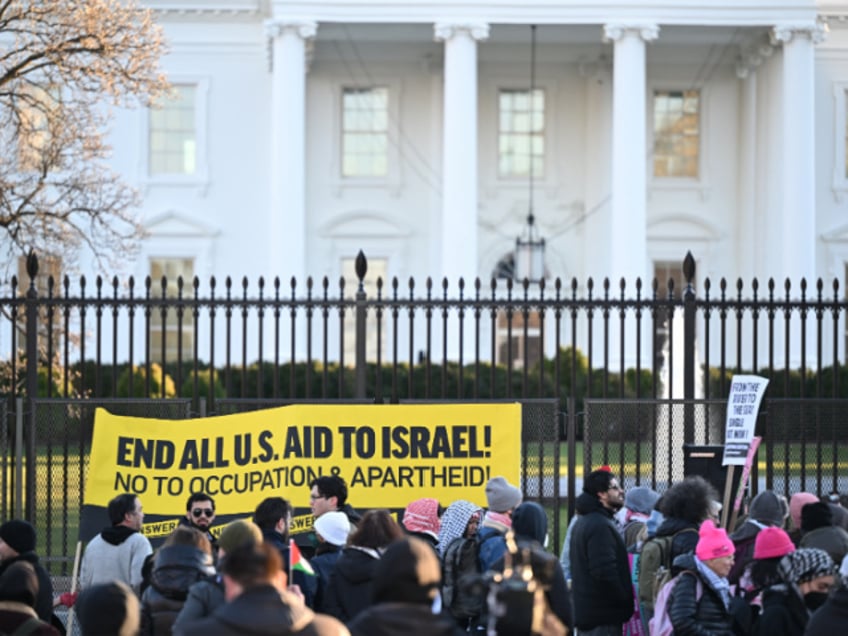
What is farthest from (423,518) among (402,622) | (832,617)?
(402,622)

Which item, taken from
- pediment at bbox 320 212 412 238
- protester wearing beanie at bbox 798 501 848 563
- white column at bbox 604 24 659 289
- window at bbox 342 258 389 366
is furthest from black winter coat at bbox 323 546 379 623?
pediment at bbox 320 212 412 238

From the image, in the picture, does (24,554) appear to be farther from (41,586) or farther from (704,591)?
(704,591)

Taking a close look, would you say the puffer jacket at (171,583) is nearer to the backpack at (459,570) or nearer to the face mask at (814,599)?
the backpack at (459,570)

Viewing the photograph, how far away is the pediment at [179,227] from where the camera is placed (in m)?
35.5

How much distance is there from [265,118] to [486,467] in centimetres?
2455

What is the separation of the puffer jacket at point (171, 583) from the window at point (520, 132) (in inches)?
1129

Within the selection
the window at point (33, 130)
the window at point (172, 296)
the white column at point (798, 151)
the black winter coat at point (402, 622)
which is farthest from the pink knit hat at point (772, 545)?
the window at point (172, 296)

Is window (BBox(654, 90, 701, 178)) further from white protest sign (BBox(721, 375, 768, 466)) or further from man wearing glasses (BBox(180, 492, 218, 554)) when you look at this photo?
man wearing glasses (BBox(180, 492, 218, 554))

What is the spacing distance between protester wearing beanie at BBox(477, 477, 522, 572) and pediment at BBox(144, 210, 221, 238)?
27.2 metres

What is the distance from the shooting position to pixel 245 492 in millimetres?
11500

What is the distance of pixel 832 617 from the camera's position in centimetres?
679

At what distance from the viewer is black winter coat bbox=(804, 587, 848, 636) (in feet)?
22.2

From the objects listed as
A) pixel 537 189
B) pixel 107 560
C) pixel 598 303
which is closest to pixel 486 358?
pixel 537 189

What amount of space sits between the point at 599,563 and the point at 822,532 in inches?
50.0
